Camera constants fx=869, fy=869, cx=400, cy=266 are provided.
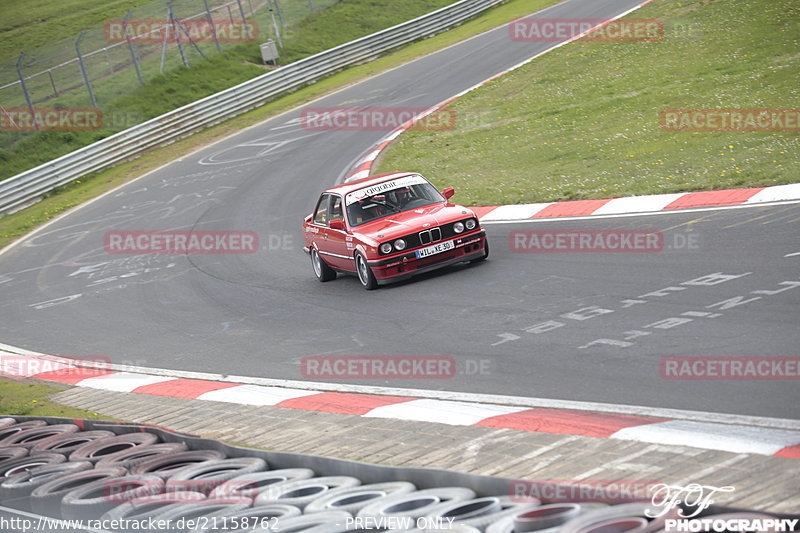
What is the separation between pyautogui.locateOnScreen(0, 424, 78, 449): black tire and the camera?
7.98m

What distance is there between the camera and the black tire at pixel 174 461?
6.46 metres

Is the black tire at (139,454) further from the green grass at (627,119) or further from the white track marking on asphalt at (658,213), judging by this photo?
the green grass at (627,119)

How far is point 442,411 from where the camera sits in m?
7.05

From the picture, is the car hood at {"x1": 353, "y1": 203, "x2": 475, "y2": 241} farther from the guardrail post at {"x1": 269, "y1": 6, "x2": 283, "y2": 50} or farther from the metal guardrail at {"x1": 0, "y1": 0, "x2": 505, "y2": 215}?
the guardrail post at {"x1": 269, "y1": 6, "x2": 283, "y2": 50}

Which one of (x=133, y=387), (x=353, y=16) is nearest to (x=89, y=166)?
(x=353, y=16)

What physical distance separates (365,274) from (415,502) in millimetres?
7361

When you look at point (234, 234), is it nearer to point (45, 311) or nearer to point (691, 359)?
point (45, 311)

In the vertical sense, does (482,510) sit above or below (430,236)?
below

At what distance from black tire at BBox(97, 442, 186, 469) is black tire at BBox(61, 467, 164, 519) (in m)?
0.45

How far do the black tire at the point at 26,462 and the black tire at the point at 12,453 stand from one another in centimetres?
9

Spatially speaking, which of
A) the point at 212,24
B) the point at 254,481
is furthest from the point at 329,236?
the point at 212,24

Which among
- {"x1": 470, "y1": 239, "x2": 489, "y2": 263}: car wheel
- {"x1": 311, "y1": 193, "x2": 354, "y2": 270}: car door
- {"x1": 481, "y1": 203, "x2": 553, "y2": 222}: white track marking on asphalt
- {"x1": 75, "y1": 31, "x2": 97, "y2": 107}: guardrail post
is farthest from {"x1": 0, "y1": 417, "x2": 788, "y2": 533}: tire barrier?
{"x1": 75, "y1": 31, "x2": 97, "y2": 107}: guardrail post

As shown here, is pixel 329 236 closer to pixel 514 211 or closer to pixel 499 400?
pixel 514 211

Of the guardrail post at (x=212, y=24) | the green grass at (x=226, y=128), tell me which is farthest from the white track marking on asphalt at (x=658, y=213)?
the guardrail post at (x=212, y=24)
